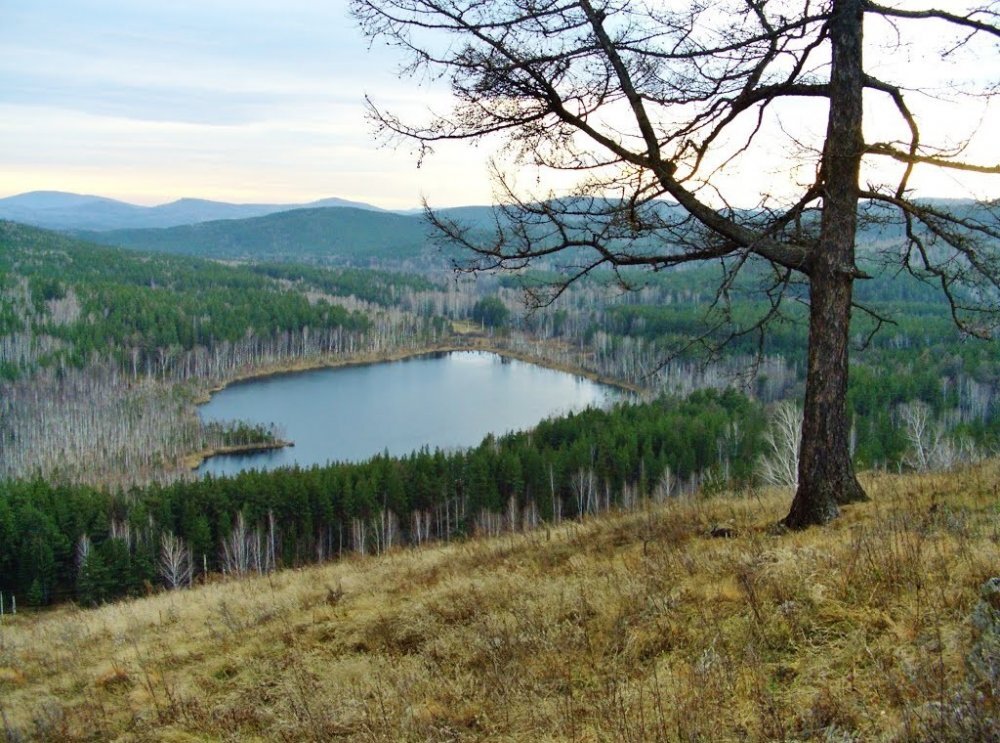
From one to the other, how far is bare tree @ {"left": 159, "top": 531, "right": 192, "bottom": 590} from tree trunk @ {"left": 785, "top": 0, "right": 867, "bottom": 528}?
36.5m

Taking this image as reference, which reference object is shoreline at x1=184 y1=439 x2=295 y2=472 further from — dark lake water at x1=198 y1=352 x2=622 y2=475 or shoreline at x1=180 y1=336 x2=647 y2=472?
shoreline at x1=180 y1=336 x2=647 y2=472

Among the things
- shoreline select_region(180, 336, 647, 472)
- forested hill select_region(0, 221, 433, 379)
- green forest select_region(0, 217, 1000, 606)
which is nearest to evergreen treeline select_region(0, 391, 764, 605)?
green forest select_region(0, 217, 1000, 606)

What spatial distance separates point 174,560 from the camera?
37.5 m

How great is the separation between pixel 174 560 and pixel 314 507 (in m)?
8.11

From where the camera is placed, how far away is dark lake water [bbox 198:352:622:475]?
72.5 metres

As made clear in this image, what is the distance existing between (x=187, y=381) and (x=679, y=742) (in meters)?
113

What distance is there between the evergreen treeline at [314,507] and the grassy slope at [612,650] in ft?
97.0

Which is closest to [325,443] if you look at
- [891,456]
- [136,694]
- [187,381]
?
[187,381]

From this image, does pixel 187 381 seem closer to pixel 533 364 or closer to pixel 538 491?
pixel 533 364

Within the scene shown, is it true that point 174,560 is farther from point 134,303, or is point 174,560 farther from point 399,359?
point 134,303

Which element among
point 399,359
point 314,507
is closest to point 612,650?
point 314,507

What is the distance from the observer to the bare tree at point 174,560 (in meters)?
37.6

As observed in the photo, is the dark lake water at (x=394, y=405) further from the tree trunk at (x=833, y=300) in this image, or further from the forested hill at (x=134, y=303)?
the tree trunk at (x=833, y=300)

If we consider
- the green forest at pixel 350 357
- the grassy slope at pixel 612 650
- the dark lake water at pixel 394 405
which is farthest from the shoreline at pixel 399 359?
the grassy slope at pixel 612 650
